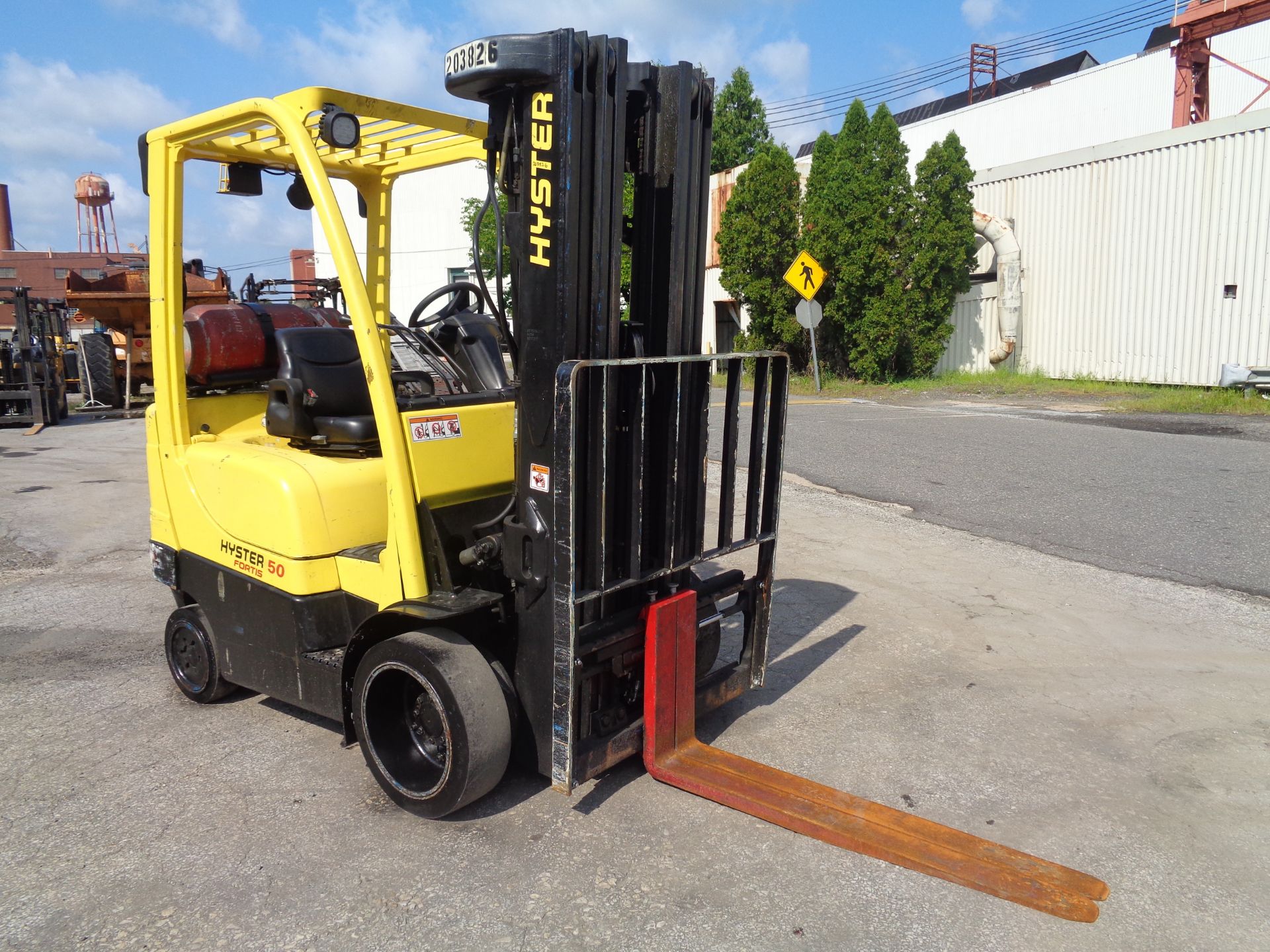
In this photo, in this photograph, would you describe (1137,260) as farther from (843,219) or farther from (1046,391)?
(843,219)

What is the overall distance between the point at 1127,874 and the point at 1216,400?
15.5m

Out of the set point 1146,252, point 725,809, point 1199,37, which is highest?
point 1199,37

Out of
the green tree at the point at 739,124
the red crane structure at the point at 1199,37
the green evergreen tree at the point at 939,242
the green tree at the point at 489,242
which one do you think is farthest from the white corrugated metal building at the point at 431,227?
the red crane structure at the point at 1199,37

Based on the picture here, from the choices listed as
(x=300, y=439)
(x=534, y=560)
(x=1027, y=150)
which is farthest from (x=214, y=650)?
(x=1027, y=150)

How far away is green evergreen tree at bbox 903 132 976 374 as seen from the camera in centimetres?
2134

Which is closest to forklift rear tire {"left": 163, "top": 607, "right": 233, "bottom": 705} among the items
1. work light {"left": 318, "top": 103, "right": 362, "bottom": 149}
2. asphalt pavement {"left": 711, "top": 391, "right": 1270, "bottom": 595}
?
work light {"left": 318, "top": 103, "right": 362, "bottom": 149}

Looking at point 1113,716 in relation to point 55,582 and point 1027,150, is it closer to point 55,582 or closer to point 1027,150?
point 55,582

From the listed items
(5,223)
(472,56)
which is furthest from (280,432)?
(5,223)

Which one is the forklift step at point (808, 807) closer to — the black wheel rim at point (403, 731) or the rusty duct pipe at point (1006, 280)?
the black wheel rim at point (403, 731)

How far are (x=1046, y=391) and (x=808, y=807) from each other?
17747 mm

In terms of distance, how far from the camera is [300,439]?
4.15 meters

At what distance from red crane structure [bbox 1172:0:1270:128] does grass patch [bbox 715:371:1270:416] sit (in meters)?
6.90

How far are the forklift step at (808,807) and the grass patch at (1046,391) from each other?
14640mm

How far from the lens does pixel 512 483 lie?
13.7 feet
